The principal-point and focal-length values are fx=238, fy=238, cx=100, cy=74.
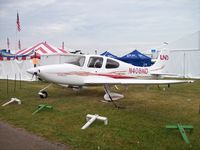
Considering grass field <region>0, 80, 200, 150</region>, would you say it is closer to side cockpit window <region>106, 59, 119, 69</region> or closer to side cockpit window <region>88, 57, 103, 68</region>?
side cockpit window <region>88, 57, 103, 68</region>

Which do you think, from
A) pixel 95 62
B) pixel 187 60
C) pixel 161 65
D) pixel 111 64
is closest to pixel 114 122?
pixel 95 62

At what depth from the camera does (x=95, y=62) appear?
10.3 m

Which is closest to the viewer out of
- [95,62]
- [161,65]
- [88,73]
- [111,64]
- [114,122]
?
[114,122]

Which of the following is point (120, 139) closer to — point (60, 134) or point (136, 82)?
point (60, 134)

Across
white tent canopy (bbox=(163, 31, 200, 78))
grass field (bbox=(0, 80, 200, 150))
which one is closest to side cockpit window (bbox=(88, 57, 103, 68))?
grass field (bbox=(0, 80, 200, 150))

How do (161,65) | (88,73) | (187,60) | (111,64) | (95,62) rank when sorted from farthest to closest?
(187,60), (161,65), (111,64), (95,62), (88,73)

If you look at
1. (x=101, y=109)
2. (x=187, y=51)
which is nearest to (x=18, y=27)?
(x=187, y=51)

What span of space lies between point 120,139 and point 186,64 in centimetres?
2137

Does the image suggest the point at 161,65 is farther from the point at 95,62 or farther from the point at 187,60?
the point at 187,60

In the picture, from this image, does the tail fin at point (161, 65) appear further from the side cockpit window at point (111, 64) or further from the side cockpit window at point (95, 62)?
the side cockpit window at point (95, 62)

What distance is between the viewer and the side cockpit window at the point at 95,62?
1021 cm

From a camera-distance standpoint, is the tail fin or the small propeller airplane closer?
the small propeller airplane

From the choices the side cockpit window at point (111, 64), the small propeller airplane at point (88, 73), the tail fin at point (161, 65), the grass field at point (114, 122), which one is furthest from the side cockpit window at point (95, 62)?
the tail fin at point (161, 65)

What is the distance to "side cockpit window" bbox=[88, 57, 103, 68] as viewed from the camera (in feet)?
33.5
